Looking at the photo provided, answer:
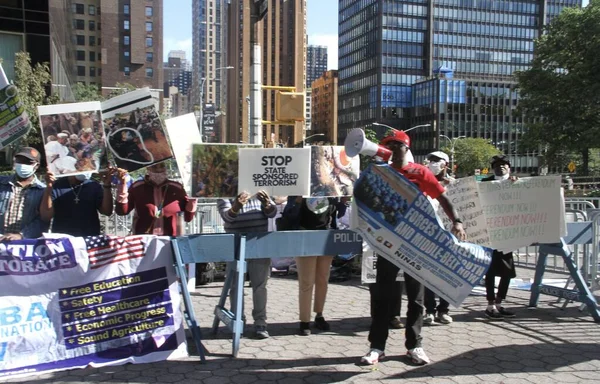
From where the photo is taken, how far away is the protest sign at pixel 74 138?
15.7 feet

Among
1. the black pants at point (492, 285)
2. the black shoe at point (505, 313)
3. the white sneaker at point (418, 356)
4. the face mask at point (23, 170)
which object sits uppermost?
the face mask at point (23, 170)

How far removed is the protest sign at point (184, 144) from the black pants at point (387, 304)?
200 centimetres

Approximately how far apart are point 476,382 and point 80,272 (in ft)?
11.9

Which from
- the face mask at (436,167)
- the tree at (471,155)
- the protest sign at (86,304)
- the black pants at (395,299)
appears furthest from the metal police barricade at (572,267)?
the tree at (471,155)

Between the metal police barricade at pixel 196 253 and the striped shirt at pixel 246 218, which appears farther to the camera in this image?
the striped shirt at pixel 246 218

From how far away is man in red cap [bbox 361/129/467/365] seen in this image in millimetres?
4871

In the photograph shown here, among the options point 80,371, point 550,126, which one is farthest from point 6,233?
point 550,126

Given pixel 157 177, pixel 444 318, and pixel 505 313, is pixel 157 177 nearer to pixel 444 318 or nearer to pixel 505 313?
pixel 444 318

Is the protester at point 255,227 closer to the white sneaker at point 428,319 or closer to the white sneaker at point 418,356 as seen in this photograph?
the white sneaker at point 418,356

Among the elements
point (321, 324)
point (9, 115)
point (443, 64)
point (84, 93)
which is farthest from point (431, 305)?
point (443, 64)

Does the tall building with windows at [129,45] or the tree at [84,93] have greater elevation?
the tall building with windows at [129,45]

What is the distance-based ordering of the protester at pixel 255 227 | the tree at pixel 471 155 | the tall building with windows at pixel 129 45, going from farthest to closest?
the tall building with windows at pixel 129 45, the tree at pixel 471 155, the protester at pixel 255 227

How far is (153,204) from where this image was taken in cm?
553

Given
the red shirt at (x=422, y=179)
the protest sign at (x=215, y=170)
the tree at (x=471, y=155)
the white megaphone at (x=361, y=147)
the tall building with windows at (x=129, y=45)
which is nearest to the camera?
the white megaphone at (x=361, y=147)
